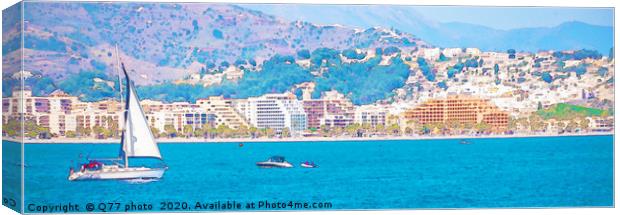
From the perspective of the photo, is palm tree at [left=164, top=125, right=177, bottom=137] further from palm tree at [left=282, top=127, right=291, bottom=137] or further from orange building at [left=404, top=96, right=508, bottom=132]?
orange building at [left=404, top=96, right=508, bottom=132]

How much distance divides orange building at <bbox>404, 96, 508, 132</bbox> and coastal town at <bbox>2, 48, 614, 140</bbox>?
2 centimetres

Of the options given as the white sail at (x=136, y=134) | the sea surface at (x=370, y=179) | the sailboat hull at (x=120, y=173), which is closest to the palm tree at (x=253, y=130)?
the sea surface at (x=370, y=179)

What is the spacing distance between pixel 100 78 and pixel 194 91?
7.56 ft

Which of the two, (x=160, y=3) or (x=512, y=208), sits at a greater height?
(x=160, y=3)

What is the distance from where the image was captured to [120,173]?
92.1ft

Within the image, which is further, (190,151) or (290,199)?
(190,151)

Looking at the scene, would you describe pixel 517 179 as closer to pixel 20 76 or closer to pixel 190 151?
pixel 190 151

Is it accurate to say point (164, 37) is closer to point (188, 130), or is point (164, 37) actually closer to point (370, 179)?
point (188, 130)

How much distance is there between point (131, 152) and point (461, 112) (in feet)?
18.4

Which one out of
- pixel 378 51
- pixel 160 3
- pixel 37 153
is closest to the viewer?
pixel 37 153

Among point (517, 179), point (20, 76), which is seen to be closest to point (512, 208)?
point (517, 179)

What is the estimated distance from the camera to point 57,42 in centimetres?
2861

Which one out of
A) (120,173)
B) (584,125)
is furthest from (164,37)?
(584,125)
